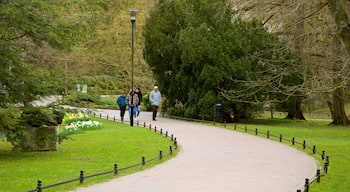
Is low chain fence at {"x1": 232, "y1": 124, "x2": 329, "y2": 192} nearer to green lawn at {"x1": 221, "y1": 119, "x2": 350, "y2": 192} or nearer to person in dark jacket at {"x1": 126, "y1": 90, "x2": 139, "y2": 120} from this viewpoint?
green lawn at {"x1": 221, "y1": 119, "x2": 350, "y2": 192}

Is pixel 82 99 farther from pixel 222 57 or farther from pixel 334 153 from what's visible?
pixel 222 57

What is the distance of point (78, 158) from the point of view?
15938mm

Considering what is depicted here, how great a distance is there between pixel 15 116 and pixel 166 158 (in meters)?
4.13

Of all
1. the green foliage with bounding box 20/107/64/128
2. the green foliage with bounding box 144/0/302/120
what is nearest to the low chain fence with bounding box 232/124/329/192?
the green foliage with bounding box 144/0/302/120

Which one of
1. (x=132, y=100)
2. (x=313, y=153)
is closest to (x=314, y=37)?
(x=132, y=100)

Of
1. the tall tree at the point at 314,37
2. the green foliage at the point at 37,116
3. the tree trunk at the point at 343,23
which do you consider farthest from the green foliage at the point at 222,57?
the tree trunk at the point at 343,23

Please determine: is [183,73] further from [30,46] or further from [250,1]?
[30,46]

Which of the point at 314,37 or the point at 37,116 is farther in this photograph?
the point at 314,37

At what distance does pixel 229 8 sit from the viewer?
30.7 metres

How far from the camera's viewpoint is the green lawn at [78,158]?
12.2 meters

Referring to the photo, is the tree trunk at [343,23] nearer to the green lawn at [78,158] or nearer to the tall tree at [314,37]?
the green lawn at [78,158]

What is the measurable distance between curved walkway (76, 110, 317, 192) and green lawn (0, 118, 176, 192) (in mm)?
634

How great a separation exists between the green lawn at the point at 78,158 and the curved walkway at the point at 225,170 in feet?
2.08

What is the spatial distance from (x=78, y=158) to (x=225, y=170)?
4212 mm
